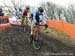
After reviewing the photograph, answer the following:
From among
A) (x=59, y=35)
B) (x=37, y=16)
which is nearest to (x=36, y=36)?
(x=37, y=16)

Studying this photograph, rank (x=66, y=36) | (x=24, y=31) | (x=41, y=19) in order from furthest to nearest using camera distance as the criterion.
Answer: (x=66, y=36) → (x=24, y=31) → (x=41, y=19)

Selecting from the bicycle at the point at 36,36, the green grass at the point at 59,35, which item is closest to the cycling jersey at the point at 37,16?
the bicycle at the point at 36,36

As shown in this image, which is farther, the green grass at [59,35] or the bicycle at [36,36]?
the green grass at [59,35]

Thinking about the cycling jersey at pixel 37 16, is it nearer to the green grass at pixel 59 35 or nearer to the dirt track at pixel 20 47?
the dirt track at pixel 20 47

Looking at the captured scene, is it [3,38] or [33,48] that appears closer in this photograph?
[33,48]

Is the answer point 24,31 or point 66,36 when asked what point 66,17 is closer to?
point 66,36

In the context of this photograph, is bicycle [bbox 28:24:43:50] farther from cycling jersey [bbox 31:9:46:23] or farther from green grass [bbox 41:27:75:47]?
green grass [bbox 41:27:75:47]

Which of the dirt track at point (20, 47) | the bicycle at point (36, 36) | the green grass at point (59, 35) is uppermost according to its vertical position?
the bicycle at point (36, 36)

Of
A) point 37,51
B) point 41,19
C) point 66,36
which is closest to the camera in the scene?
point 41,19

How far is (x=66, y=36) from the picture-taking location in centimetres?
2675

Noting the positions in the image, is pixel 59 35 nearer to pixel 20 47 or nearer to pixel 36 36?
pixel 20 47

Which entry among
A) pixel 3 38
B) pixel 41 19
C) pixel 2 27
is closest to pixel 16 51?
pixel 41 19

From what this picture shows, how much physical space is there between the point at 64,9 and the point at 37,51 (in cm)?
7042

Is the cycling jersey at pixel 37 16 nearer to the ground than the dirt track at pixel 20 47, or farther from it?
farther from it
